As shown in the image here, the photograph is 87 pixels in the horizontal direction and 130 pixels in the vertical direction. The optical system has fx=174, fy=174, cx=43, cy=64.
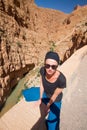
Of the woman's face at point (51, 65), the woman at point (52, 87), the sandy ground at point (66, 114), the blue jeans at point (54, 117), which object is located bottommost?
the sandy ground at point (66, 114)

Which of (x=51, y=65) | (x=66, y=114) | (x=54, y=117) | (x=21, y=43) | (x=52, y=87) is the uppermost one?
(x=51, y=65)

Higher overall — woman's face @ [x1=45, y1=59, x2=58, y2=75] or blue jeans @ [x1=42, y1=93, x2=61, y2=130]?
woman's face @ [x1=45, y1=59, x2=58, y2=75]

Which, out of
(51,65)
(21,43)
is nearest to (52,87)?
(51,65)

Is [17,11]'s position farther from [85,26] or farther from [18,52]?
[85,26]

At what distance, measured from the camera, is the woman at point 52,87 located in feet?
8.29

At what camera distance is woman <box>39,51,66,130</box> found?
2.53 meters

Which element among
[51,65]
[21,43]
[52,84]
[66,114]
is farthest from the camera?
[21,43]

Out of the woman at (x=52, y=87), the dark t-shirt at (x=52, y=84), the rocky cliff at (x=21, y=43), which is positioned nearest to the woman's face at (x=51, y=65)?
the woman at (x=52, y=87)

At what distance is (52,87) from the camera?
266cm

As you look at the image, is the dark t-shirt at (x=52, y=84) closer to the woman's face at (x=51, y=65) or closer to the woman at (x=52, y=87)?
the woman at (x=52, y=87)

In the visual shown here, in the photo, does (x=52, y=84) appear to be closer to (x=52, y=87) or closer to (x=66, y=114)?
(x=52, y=87)

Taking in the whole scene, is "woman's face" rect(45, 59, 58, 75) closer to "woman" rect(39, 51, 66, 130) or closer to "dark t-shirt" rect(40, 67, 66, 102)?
"woman" rect(39, 51, 66, 130)

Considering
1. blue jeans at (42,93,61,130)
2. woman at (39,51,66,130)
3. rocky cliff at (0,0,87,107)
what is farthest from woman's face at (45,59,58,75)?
rocky cliff at (0,0,87,107)

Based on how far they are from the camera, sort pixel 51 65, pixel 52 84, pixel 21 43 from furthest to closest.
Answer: pixel 21 43 → pixel 52 84 → pixel 51 65
